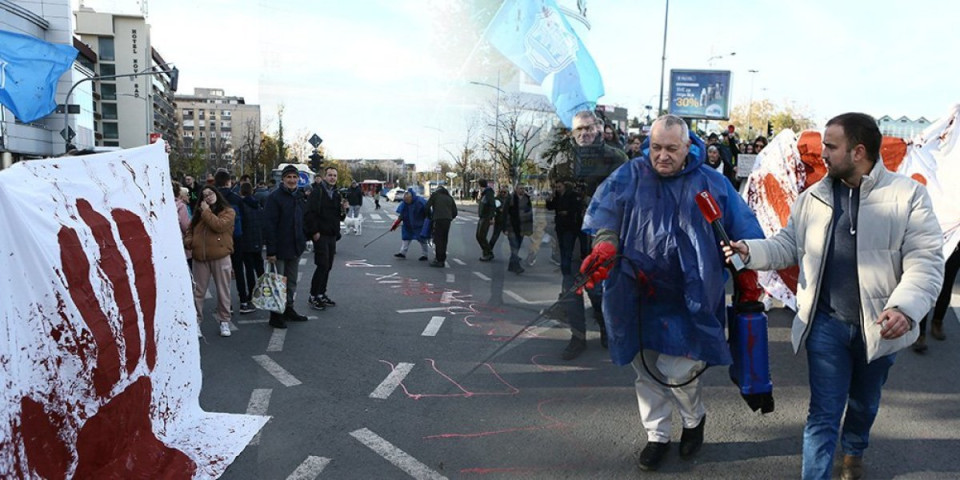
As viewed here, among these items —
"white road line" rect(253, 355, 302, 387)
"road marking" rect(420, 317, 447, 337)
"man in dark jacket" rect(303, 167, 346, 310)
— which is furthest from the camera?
"man in dark jacket" rect(303, 167, 346, 310)

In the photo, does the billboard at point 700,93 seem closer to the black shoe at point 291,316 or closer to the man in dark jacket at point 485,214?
the man in dark jacket at point 485,214

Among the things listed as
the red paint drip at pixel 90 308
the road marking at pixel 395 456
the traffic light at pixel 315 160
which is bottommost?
the road marking at pixel 395 456

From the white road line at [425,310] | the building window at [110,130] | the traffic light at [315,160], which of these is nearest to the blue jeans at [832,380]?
the white road line at [425,310]

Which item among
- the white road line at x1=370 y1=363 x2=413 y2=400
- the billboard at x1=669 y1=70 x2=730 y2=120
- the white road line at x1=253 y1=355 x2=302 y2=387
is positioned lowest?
the white road line at x1=253 y1=355 x2=302 y2=387

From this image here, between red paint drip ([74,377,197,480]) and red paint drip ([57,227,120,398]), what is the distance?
12 centimetres

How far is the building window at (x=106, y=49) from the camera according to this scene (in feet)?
275

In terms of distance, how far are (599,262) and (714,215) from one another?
0.59 meters

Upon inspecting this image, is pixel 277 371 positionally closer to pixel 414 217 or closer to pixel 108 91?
pixel 414 217

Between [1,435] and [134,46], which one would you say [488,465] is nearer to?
[1,435]

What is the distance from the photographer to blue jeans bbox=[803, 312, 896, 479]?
2775 millimetres

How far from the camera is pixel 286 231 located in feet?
22.0

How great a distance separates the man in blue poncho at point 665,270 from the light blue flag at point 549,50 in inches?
71.2

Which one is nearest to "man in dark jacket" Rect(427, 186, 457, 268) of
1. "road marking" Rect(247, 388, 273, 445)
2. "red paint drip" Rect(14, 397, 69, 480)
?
"road marking" Rect(247, 388, 273, 445)

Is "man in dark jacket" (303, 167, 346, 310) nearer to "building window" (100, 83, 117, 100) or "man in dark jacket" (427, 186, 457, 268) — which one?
"man in dark jacket" (427, 186, 457, 268)
